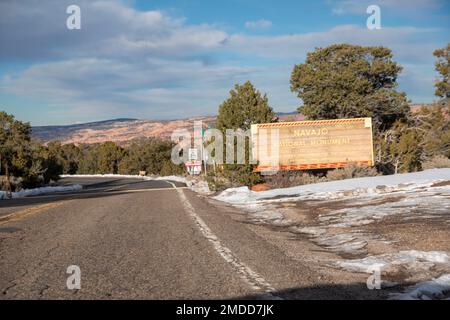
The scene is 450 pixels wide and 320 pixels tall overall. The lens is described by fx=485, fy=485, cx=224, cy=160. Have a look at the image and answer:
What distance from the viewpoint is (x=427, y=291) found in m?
5.53

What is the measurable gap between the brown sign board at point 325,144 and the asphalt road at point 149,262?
15156mm

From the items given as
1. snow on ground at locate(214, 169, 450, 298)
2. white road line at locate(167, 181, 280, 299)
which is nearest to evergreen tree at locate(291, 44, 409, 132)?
snow on ground at locate(214, 169, 450, 298)

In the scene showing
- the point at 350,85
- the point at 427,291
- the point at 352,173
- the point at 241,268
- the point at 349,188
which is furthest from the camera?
the point at 350,85

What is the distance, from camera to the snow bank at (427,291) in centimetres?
542

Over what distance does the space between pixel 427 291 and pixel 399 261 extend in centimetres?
165

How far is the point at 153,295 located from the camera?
5.43 metres

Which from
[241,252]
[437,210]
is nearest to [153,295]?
[241,252]

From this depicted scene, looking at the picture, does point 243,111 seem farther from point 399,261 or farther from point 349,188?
point 399,261

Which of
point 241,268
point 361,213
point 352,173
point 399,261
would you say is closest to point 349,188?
point 361,213

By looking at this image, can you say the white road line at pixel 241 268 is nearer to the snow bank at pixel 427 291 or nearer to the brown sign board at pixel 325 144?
the snow bank at pixel 427 291

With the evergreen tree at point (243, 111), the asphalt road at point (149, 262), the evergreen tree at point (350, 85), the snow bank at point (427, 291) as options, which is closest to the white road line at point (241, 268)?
the asphalt road at point (149, 262)

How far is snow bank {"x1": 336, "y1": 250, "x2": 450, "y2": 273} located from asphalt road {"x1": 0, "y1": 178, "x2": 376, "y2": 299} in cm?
69

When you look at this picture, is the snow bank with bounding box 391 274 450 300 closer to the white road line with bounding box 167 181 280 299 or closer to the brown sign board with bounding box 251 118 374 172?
the white road line with bounding box 167 181 280 299
